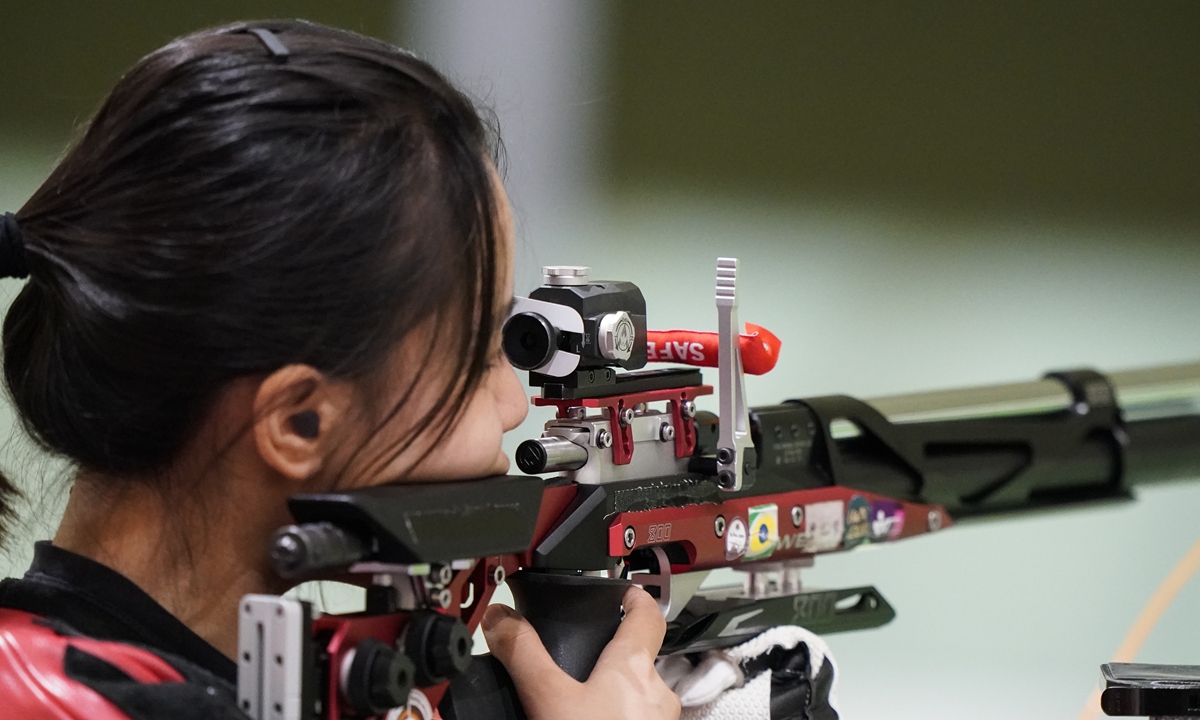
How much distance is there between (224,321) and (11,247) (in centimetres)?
12

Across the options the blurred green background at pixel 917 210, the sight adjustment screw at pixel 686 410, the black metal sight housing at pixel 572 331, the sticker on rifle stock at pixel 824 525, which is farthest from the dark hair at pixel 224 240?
the blurred green background at pixel 917 210

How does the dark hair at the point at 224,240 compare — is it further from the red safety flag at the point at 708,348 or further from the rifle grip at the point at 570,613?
the red safety flag at the point at 708,348

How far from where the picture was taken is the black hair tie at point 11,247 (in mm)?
624

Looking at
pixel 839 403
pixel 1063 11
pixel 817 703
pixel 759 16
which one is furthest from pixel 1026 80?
pixel 817 703

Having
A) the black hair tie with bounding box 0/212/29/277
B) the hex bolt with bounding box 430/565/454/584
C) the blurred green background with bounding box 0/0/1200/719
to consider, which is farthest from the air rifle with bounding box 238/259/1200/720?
the blurred green background with bounding box 0/0/1200/719

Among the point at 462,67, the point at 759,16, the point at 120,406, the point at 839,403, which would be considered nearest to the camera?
the point at 120,406

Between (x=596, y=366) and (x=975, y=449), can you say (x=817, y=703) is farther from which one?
(x=975, y=449)

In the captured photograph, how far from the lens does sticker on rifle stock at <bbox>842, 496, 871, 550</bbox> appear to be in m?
1.06

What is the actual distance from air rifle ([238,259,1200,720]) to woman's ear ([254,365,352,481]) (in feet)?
Answer: 0.12

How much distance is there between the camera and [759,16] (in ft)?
5.57

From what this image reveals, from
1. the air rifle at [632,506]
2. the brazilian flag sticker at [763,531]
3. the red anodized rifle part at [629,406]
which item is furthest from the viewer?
the brazilian flag sticker at [763,531]

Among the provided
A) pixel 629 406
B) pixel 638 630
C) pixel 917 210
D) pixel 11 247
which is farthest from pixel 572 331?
pixel 917 210

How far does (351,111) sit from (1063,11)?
1.52 metres

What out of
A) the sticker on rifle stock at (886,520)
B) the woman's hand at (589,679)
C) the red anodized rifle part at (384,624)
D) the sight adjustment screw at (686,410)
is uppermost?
the sight adjustment screw at (686,410)
